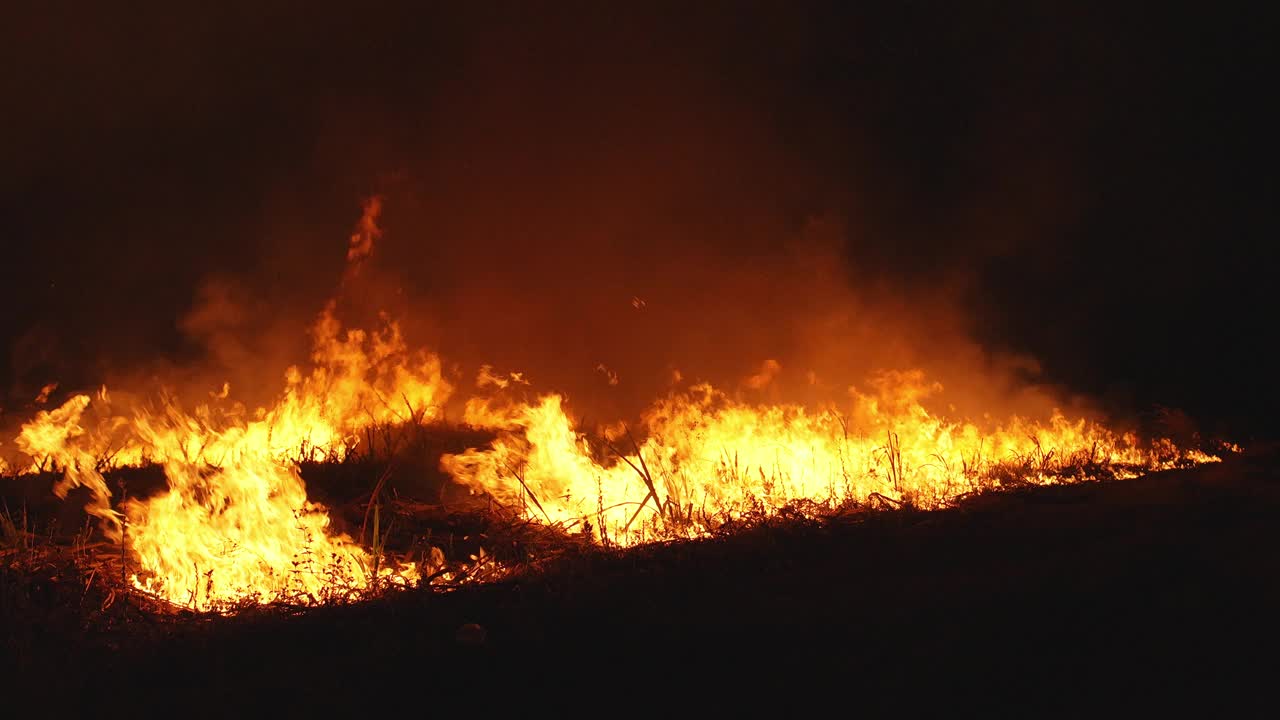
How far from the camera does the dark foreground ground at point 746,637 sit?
3.26 metres

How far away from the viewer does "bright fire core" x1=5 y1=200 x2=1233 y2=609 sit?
5.28 metres

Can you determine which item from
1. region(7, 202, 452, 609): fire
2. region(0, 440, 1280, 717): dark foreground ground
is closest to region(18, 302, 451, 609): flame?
region(7, 202, 452, 609): fire

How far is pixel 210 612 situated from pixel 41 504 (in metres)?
2.57

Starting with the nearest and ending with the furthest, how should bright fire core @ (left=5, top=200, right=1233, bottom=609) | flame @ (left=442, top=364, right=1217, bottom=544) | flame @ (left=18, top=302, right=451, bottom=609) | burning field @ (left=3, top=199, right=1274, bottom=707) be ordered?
1. burning field @ (left=3, top=199, right=1274, bottom=707)
2. flame @ (left=18, top=302, right=451, bottom=609)
3. bright fire core @ (left=5, top=200, right=1233, bottom=609)
4. flame @ (left=442, top=364, right=1217, bottom=544)

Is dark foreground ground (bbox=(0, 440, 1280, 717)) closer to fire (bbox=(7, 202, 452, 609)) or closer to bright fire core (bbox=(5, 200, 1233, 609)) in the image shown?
fire (bbox=(7, 202, 452, 609))

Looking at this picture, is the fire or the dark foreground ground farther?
the fire

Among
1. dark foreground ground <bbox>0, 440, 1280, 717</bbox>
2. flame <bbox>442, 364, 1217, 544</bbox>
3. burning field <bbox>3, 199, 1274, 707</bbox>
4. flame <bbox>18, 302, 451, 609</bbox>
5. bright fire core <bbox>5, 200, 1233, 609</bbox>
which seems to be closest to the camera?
dark foreground ground <bbox>0, 440, 1280, 717</bbox>

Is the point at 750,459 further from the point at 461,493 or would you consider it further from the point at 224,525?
the point at 224,525

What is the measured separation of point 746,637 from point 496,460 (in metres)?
3.76

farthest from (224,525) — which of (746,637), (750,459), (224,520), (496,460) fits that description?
(750,459)

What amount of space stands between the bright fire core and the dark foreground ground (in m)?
0.75

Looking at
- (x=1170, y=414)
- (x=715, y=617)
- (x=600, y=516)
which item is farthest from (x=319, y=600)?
(x=1170, y=414)

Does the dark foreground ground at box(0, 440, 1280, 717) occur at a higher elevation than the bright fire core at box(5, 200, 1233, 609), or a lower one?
lower

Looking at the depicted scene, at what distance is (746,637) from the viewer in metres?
3.74
